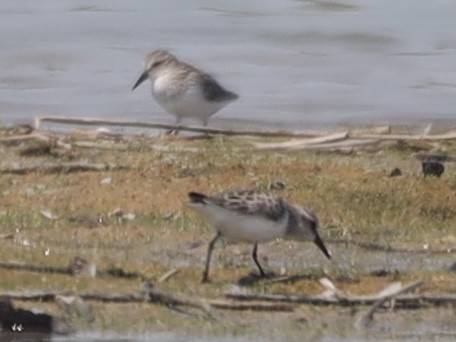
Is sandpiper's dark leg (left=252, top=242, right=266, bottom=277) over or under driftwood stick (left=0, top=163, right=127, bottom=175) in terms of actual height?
over

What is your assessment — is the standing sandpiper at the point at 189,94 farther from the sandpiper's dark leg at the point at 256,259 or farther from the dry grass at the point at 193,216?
the sandpiper's dark leg at the point at 256,259

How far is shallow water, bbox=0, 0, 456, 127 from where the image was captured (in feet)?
54.9

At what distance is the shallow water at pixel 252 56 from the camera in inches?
659

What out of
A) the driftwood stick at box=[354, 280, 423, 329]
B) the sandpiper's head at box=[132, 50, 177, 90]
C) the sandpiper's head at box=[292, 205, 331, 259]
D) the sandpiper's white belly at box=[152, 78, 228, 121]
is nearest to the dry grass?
the sandpiper's head at box=[292, 205, 331, 259]

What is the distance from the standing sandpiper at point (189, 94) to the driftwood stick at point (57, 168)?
7.74 ft

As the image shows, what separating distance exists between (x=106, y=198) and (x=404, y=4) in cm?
1209

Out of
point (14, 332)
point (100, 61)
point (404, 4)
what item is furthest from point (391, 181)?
point (404, 4)

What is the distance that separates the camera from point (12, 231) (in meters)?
10.3

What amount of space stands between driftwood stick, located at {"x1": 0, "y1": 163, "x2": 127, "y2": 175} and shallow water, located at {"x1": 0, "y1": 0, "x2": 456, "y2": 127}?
3.86 metres

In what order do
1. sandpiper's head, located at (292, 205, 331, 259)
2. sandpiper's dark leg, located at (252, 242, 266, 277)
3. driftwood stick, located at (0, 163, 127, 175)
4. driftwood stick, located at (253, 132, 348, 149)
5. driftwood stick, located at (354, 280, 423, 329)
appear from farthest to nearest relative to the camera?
driftwood stick, located at (253, 132, 348, 149)
driftwood stick, located at (0, 163, 127, 175)
sandpiper's head, located at (292, 205, 331, 259)
sandpiper's dark leg, located at (252, 242, 266, 277)
driftwood stick, located at (354, 280, 423, 329)

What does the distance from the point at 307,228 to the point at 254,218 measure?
438 millimetres

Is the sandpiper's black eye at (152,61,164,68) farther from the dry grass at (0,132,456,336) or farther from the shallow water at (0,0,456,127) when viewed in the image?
the dry grass at (0,132,456,336)

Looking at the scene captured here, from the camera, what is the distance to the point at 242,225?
955cm

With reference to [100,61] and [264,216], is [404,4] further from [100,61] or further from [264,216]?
[264,216]
